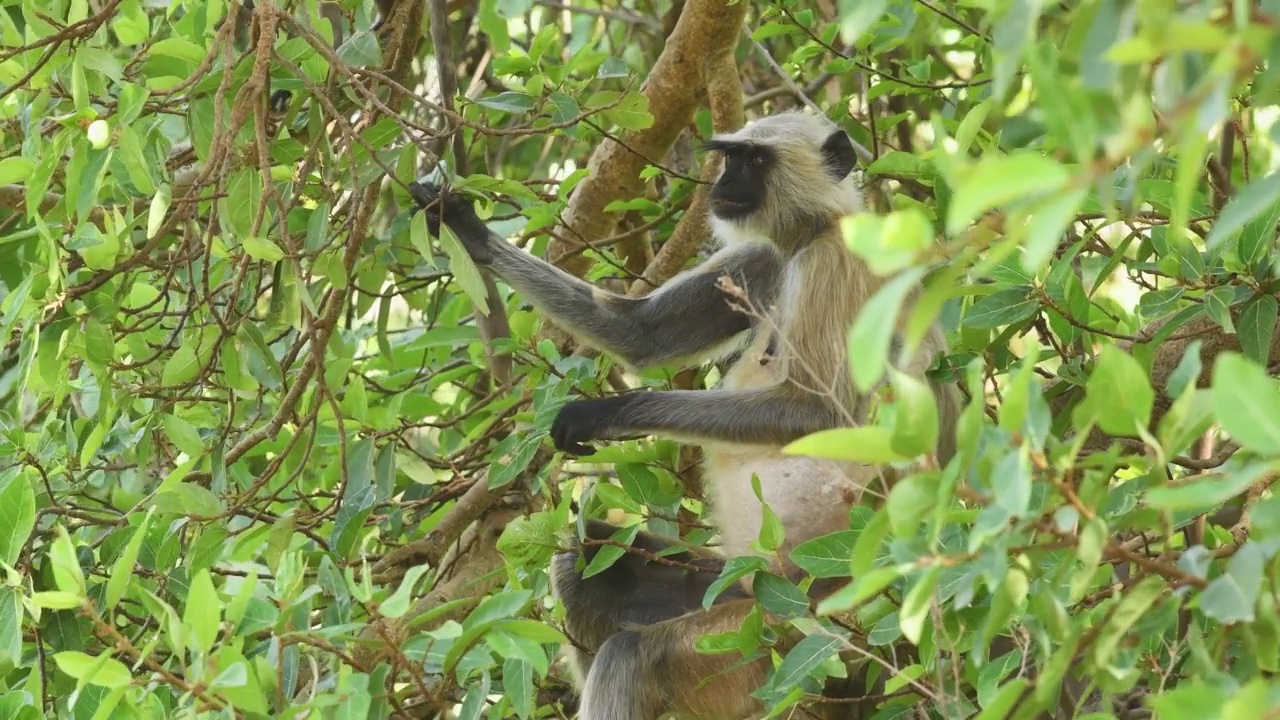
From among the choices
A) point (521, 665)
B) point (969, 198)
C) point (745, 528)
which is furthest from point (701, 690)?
point (969, 198)

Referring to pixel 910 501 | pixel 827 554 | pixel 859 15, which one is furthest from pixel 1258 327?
pixel 859 15

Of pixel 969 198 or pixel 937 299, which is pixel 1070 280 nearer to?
pixel 937 299

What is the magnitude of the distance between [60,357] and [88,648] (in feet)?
1.91

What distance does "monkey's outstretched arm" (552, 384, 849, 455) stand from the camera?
3172 millimetres

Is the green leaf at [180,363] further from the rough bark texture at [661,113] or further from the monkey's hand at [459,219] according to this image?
the rough bark texture at [661,113]

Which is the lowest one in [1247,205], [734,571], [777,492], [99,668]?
[777,492]

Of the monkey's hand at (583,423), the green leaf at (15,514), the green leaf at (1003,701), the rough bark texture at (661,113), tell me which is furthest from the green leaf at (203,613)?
the rough bark texture at (661,113)

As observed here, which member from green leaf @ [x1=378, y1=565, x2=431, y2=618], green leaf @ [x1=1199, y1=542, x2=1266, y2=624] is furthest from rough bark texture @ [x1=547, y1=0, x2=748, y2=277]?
green leaf @ [x1=1199, y1=542, x2=1266, y2=624]

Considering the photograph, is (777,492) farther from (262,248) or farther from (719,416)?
(262,248)

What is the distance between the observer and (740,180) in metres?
3.48

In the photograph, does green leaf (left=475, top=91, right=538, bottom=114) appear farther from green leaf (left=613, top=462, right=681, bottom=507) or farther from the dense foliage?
green leaf (left=613, top=462, right=681, bottom=507)

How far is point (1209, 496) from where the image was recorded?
3.51ft

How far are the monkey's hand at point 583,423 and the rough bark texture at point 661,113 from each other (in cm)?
68

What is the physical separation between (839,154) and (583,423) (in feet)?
3.67
